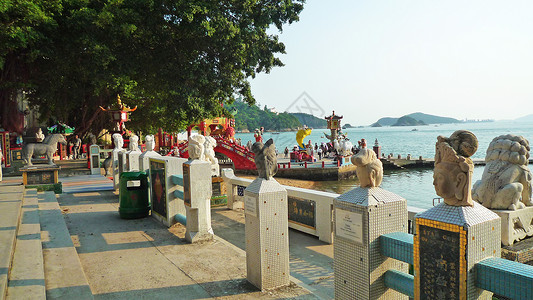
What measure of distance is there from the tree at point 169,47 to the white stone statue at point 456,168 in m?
15.7

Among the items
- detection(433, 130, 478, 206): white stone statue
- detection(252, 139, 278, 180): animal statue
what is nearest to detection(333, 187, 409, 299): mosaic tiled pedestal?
detection(433, 130, 478, 206): white stone statue

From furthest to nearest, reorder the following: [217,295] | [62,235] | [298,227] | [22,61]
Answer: [22,61], [298,227], [62,235], [217,295]

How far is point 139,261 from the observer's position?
6.59 meters

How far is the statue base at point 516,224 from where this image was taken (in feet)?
20.3

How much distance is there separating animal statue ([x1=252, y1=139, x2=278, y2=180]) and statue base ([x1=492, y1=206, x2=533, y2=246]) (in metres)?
3.90

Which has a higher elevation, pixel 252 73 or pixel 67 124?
pixel 252 73

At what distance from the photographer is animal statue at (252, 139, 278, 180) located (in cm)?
543

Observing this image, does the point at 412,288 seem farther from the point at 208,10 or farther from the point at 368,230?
the point at 208,10

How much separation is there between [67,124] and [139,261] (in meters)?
29.9

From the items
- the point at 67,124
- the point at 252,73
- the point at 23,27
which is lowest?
the point at 67,124

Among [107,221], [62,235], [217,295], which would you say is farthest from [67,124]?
[217,295]

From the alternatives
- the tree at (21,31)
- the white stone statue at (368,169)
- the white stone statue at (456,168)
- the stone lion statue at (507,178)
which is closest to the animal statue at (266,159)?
the white stone statue at (368,169)

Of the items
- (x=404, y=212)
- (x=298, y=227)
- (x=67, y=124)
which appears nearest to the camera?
(x=404, y=212)

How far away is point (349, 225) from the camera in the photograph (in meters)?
3.62
